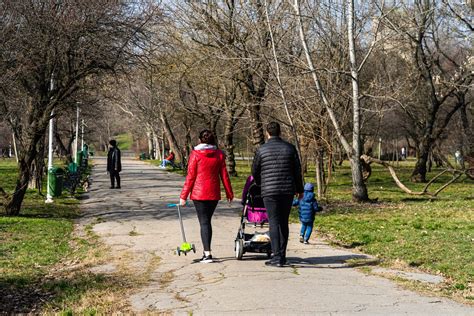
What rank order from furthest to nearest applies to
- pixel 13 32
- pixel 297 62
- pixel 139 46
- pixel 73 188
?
pixel 73 188 < pixel 297 62 < pixel 139 46 < pixel 13 32

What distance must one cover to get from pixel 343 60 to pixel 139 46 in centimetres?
829

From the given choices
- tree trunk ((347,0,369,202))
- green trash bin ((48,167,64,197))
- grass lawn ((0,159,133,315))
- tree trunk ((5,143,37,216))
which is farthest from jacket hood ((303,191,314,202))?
green trash bin ((48,167,64,197))

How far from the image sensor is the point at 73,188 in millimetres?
25969

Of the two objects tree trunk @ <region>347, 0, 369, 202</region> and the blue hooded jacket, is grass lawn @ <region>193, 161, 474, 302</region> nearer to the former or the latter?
tree trunk @ <region>347, 0, 369, 202</region>

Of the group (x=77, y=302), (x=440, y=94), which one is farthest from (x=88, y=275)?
(x=440, y=94)

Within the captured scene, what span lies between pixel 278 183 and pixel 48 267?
4.06 meters

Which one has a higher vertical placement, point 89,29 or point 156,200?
point 89,29

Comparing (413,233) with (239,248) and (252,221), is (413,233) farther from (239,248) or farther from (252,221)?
(239,248)

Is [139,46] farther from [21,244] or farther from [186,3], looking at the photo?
[186,3]

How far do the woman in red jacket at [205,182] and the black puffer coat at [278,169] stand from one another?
26.6 inches

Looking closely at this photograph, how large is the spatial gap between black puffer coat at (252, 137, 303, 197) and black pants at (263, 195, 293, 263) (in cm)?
10

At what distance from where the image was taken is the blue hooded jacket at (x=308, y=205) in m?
12.2

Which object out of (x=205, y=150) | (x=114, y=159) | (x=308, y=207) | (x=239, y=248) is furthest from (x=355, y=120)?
(x=205, y=150)

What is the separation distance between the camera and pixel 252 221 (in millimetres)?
11117
